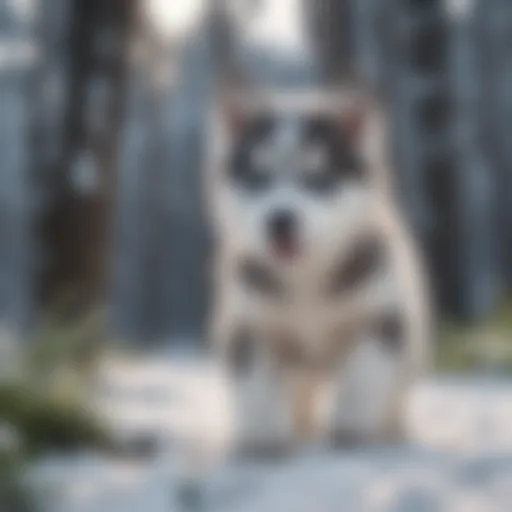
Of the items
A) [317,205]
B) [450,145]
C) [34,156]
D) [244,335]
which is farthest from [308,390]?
[450,145]

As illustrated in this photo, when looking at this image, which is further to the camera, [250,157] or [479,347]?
[479,347]

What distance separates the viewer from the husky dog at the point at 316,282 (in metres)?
1.20

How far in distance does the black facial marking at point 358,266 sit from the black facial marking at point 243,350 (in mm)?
102

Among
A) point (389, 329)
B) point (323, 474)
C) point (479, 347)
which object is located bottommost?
point (479, 347)

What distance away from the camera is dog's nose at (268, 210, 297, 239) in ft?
3.80

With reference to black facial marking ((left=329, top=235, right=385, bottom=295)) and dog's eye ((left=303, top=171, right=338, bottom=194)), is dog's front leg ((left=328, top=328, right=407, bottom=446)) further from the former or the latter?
dog's eye ((left=303, top=171, right=338, bottom=194))

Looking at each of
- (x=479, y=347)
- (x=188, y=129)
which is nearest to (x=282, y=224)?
(x=479, y=347)

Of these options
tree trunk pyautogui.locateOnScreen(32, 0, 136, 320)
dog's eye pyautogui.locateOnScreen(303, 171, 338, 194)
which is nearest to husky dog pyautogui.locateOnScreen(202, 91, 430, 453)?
dog's eye pyautogui.locateOnScreen(303, 171, 338, 194)

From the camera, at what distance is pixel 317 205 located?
118cm

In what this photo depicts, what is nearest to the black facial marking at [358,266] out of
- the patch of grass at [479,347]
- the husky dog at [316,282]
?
the husky dog at [316,282]

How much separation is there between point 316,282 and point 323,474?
0.21 m

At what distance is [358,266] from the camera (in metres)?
1.23

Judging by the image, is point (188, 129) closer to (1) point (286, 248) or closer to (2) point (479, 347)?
(2) point (479, 347)

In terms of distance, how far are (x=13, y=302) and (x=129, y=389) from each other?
3.29ft
